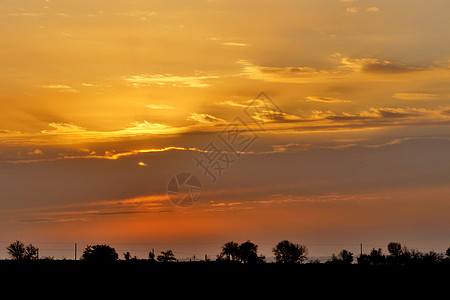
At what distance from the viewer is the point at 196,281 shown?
2800 inches

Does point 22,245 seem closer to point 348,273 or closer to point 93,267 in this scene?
point 93,267

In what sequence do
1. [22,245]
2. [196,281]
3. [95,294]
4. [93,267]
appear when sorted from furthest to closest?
[22,245]
[93,267]
[196,281]
[95,294]

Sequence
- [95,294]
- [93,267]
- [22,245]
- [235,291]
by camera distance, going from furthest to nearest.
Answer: [22,245], [93,267], [235,291], [95,294]

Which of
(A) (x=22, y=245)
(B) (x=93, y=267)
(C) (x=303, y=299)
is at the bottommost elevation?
(C) (x=303, y=299)

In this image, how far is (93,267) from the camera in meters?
82.6

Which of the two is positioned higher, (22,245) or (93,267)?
(22,245)

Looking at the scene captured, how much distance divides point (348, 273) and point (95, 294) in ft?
112

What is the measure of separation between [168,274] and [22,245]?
397 ft

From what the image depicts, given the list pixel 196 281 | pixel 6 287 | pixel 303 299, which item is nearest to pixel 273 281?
pixel 196 281

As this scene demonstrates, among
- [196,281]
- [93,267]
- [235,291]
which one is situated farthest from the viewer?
[93,267]

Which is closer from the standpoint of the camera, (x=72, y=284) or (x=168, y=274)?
(x=72, y=284)

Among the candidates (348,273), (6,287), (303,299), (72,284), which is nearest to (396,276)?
(348,273)

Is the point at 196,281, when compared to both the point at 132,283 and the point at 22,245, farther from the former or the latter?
the point at 22,245

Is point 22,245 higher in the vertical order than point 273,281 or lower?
higher
